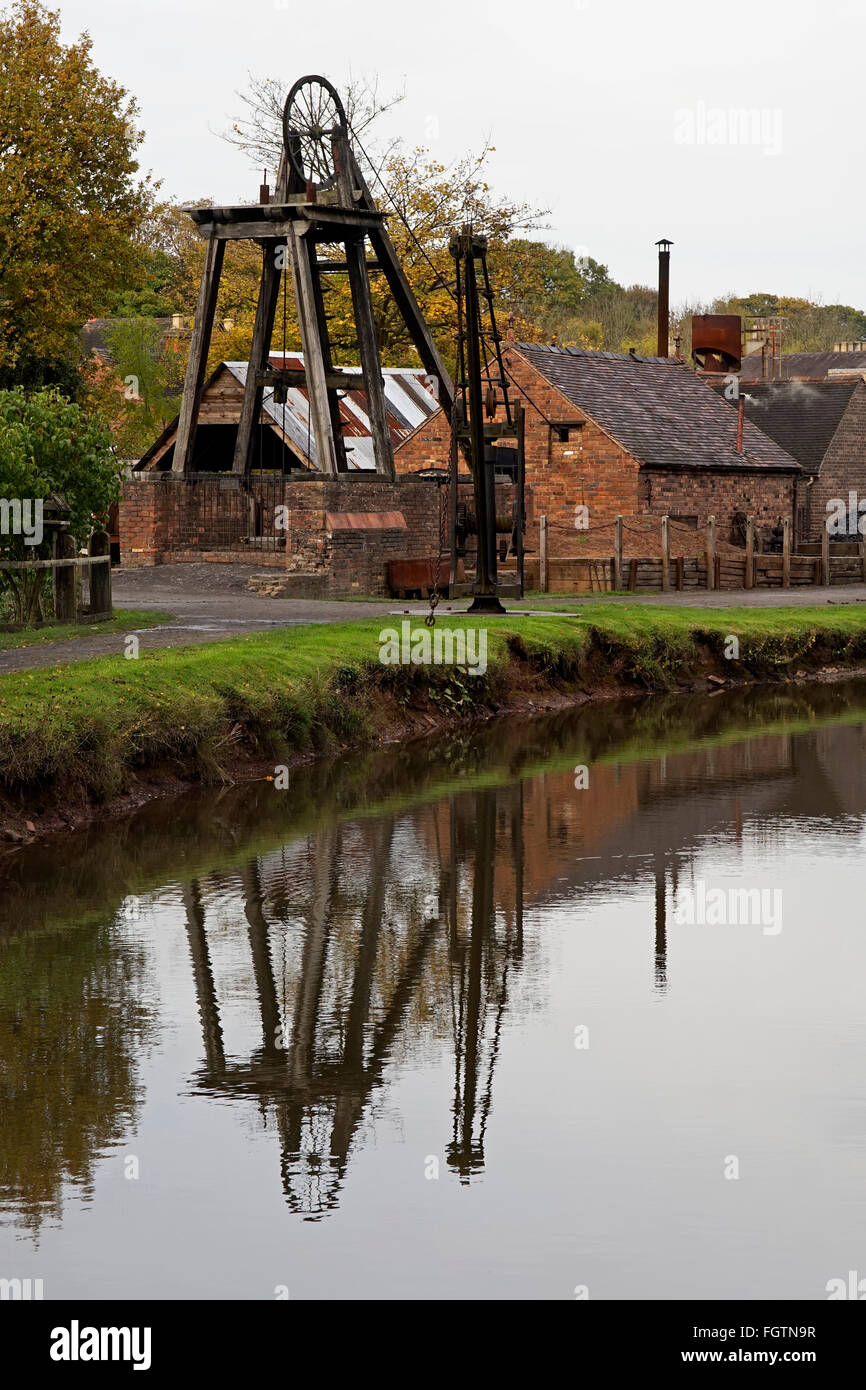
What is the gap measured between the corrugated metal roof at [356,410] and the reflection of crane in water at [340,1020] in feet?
72.4

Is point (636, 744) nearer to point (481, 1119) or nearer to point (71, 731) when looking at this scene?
point (71, 731)

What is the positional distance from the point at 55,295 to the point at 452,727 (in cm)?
2326

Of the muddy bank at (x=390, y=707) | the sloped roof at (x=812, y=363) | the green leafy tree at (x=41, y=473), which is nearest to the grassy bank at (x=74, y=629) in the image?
the green leafy tree at (x=41, y=473)

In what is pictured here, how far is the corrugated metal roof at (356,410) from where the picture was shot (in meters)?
40.6

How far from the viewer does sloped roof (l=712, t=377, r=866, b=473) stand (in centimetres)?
5212

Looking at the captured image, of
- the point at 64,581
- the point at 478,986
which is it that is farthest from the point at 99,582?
the point at 478,986

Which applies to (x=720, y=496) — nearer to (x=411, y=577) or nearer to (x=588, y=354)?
(x=588, y=354)

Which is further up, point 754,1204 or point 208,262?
point 208,262

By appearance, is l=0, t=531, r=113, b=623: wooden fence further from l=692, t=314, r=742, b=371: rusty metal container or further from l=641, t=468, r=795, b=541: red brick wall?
l=692, t=314, r=742, b=371: rusty metal container

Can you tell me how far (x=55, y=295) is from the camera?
42.2 meters

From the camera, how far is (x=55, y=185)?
4206 centimetres
